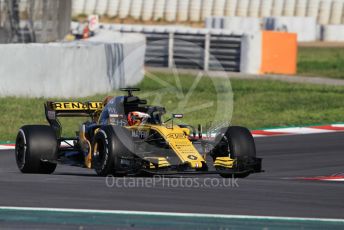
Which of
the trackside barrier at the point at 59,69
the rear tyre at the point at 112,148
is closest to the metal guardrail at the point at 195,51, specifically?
the trackside barrier at the point at 59,69

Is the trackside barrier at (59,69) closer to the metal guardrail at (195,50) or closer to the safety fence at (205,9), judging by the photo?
the metal guardrail at (195,50)

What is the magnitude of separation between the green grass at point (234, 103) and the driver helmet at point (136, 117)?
439 cm

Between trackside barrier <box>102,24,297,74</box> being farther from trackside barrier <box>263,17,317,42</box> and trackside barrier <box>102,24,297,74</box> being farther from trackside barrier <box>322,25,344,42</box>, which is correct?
trackside barrier <box>322,25,344,42</box>

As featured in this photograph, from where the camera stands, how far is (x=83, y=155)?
1304cm

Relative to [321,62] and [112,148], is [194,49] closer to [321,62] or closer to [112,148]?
[321,62]

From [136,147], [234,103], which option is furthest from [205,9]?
[136,147]

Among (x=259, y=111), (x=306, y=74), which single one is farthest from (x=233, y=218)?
(x=306, y=74)

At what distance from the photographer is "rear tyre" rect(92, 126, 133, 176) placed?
11523 millimetres

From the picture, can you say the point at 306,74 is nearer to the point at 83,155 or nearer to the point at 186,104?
the point at 186,104

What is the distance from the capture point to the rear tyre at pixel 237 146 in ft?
39.4

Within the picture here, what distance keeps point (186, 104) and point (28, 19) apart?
760 cm

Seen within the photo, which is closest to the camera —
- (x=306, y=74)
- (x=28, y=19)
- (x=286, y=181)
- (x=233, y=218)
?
(x=233, y=218)

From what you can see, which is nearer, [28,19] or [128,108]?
[128,108]

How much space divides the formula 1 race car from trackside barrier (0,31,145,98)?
764 cm
